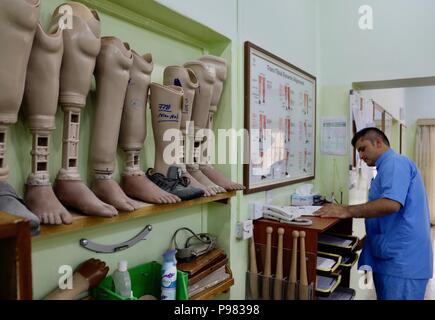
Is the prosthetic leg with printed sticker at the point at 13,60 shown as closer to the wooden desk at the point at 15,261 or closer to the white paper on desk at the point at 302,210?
the wooden desk at the point at 15,261

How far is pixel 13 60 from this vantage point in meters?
0.76

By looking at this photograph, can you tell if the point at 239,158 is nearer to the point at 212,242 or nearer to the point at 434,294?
the point at 212,242

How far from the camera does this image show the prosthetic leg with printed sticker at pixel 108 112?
39.7 inches

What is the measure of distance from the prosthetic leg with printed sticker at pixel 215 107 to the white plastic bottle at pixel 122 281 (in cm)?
53

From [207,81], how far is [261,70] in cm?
55

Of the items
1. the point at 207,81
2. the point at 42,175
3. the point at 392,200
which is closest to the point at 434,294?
the point at 392,200

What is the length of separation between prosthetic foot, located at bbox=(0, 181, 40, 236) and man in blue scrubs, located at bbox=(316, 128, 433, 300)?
1.51m

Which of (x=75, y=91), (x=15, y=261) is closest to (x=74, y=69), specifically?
(x=75, y=91)

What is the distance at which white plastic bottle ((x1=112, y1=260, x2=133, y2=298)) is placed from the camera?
108 centimetres

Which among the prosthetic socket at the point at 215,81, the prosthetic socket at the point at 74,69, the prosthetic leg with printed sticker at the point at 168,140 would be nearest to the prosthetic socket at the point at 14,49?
the prosthetic socket at the point at 74,69

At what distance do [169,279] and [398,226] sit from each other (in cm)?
133

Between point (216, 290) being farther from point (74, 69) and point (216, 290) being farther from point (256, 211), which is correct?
point (74, 69)

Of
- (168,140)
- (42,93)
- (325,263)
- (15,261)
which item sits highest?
(42,93)

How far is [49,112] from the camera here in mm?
889
